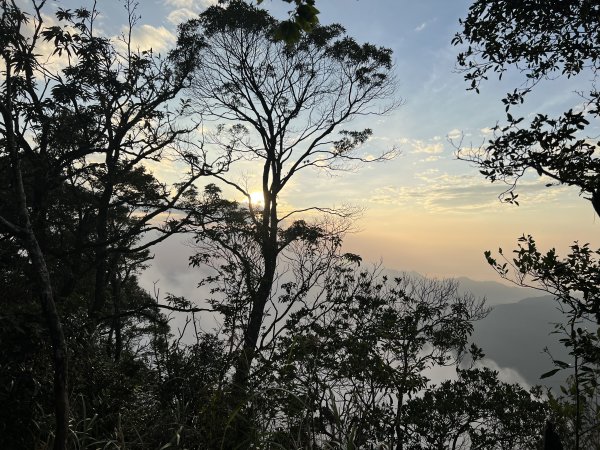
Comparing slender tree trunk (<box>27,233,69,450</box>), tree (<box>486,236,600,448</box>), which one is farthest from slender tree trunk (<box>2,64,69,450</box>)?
tree (<box>486,236,600,448</box>)

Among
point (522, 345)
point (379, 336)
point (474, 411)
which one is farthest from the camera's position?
point (522, 345)

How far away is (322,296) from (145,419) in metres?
9.26

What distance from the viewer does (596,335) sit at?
3576mm

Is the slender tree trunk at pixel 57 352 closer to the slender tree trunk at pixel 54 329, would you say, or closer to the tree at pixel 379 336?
the slender tree trunk at pixel 54 329

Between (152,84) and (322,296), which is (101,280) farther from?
(322,296)

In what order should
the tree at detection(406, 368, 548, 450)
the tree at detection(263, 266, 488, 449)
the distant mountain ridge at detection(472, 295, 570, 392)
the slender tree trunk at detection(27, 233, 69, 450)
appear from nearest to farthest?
the slender tree trunk at detection(27, 233, 69, 450) → the tree at detection(263, 266, 488, 449) → the tree at detection(406, 368, 548, 450) → the distant mountain ridge at detection(472, 295, 570, 392)

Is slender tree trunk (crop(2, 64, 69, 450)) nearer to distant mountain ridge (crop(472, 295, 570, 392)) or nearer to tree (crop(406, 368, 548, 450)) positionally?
tree (crop(406, 368, 548, 450))

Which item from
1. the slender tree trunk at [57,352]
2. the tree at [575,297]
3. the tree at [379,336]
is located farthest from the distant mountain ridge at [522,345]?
the slender tree trunk at [57,352]

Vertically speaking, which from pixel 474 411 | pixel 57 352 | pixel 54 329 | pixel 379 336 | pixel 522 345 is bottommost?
A: pixel 522 345

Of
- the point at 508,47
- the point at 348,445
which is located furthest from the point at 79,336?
the point at 508,47

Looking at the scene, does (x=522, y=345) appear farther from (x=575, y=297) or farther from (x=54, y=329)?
(x=54, y=329)

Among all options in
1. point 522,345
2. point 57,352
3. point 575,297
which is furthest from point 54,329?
point 522,345

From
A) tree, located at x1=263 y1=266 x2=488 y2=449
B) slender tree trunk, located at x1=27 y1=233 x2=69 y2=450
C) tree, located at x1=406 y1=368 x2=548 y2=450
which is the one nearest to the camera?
slender tree trunk, located at x1=27 y1=233 x2=69 y2=450

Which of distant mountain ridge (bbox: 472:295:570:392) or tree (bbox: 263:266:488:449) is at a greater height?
tree (bbox: 263:266:488:449)
